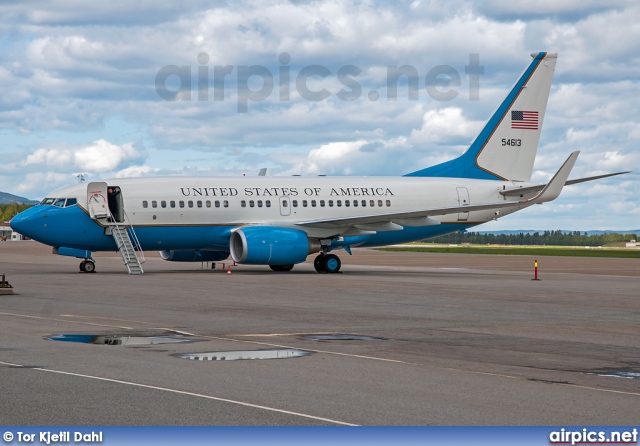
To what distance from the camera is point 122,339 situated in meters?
17.3

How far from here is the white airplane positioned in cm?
4084

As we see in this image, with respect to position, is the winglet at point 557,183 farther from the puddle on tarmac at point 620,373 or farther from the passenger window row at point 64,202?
the puddle on tarmac at point 620,373

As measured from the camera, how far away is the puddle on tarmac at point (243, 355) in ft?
49.2

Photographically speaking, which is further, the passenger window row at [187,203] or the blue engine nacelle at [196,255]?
the blue engine nacelle at [196,255]

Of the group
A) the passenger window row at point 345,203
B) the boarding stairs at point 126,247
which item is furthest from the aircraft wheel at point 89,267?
the passenger window row at point 345,203

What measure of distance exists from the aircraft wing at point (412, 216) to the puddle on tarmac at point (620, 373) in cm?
2668

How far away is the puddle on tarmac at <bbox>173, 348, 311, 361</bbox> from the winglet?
27493 mm

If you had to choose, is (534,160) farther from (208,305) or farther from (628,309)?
(208,305)

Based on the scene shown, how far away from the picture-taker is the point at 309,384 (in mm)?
12500

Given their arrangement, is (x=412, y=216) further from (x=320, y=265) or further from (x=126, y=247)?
(x=126, y=247)

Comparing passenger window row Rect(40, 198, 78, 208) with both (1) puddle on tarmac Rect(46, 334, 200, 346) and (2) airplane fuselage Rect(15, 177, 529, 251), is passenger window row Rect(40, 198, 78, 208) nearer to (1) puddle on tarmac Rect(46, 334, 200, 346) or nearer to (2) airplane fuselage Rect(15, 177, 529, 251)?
(2) airplane fuselage Rect(15, 177, 529, 251)

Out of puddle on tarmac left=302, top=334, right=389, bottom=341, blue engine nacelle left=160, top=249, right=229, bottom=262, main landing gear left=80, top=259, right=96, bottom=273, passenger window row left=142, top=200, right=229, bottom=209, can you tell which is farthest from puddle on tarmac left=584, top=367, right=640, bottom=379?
blue engine nacelle left=160, top=249, right=229, bottom=262

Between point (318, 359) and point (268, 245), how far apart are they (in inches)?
1006

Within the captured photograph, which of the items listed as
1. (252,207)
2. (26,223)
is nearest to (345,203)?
(252,207)
